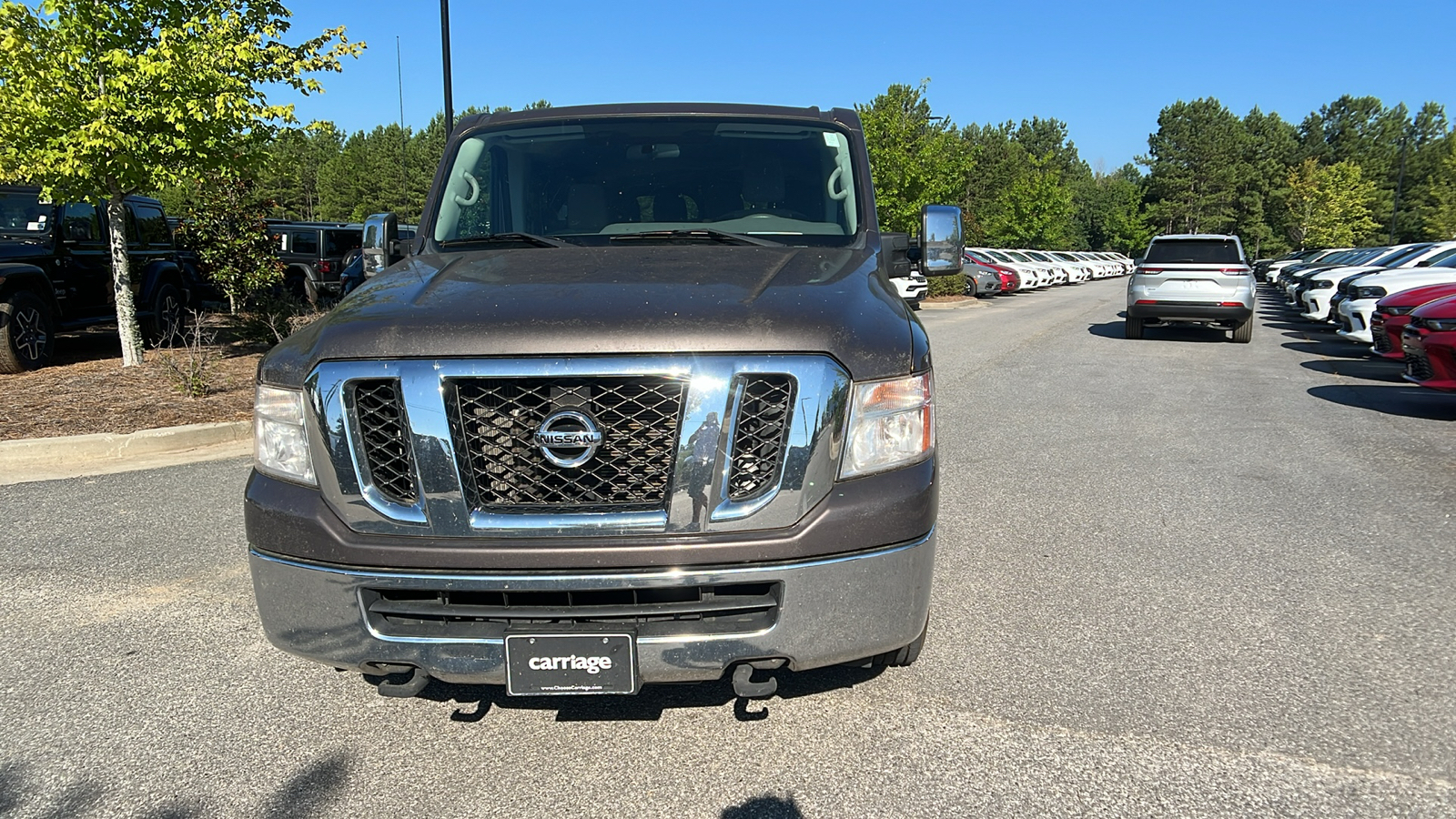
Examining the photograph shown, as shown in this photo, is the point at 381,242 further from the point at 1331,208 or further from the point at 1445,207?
the point at 1331,208

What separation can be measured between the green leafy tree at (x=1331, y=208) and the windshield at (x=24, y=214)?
3369 inches

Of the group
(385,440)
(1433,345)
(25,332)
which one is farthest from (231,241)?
(1433,345)

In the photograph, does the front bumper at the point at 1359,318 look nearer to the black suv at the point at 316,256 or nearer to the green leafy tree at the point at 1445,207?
the black suv at the point at 316,256

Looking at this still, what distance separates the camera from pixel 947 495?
6.18 metres

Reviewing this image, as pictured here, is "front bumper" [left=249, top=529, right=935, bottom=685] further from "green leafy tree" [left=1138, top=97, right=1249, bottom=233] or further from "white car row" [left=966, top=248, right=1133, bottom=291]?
"green leafy tree" [left=1138, top=97, right=1249, bottom=233]

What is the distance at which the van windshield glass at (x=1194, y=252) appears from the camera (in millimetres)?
16328

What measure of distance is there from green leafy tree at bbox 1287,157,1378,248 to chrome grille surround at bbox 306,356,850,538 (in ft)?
289

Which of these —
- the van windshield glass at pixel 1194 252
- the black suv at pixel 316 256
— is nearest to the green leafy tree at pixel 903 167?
the van windshield glass at pixel 1194 252

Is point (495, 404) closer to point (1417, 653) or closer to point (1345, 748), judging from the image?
point (1345, 748)

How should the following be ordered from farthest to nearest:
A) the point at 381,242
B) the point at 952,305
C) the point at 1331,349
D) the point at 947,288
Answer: the point at 947,288 → the point at 952,305 → the point at 1331,349 → the point at 381,242

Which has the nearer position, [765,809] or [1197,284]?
[765,809]

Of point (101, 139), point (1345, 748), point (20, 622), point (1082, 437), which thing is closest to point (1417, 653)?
point (1345, 748)

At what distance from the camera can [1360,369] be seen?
13305 millimetres

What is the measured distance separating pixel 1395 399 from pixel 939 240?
27.4 feet
